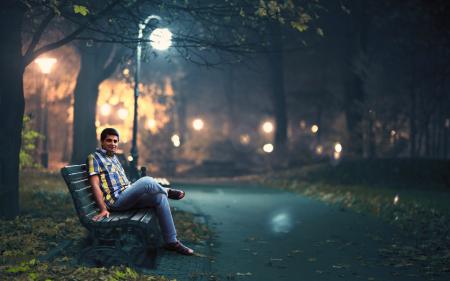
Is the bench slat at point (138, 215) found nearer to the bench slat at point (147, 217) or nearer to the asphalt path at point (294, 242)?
the bench slat at point (147, 217)

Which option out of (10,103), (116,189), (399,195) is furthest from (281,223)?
(116,189)

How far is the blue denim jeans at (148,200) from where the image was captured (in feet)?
29.5

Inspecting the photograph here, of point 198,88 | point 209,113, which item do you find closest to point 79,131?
point 198,88

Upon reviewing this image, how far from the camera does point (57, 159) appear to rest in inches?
1622

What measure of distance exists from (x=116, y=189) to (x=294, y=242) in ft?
13.2

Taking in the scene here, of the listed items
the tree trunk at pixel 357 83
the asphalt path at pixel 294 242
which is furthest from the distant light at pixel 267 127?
the asphalt path at pixel 294 242

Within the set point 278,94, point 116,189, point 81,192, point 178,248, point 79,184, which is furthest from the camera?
point 278,94

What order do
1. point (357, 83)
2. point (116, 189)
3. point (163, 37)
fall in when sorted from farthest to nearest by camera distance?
point (357, 83) → point (163, 37) → point (116, 189)

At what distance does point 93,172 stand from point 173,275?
155 cm

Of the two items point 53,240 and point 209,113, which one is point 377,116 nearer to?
point 53,240

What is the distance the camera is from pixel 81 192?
852 cm

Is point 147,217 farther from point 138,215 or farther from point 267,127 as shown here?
point 267,127

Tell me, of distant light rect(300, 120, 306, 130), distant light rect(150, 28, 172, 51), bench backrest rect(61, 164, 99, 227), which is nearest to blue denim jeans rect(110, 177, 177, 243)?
bench backrest rect(61, 164, 99, 227)

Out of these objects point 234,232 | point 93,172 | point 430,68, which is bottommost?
point 234,232
